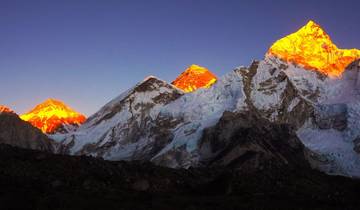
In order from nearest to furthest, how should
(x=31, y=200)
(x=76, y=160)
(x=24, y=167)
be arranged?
(x=31, y=200), (x=24, y=167), (x=76, y=160)

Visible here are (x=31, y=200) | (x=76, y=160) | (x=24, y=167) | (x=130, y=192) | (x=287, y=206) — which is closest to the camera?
(x=31, y=200)

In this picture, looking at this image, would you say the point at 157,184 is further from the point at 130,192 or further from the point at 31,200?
the point at 31,200

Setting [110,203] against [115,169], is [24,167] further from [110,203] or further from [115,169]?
[110,203]

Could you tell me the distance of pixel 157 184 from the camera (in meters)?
64.8

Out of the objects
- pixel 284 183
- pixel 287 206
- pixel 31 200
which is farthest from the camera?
pixel 284 183

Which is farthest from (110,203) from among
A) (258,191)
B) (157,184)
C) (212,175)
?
(212,175)

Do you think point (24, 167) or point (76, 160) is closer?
point (24, 167)

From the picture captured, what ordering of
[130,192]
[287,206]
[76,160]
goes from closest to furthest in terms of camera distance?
[287,206] → [130,192] → [76,160]

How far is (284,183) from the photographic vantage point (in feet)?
247

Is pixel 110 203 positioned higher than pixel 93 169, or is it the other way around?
pixel 93 169

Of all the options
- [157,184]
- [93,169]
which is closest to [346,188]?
[157,184]

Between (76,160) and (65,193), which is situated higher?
(76,160)

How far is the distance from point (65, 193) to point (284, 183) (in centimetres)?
3031

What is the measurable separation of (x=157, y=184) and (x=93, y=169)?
692 centimetres
